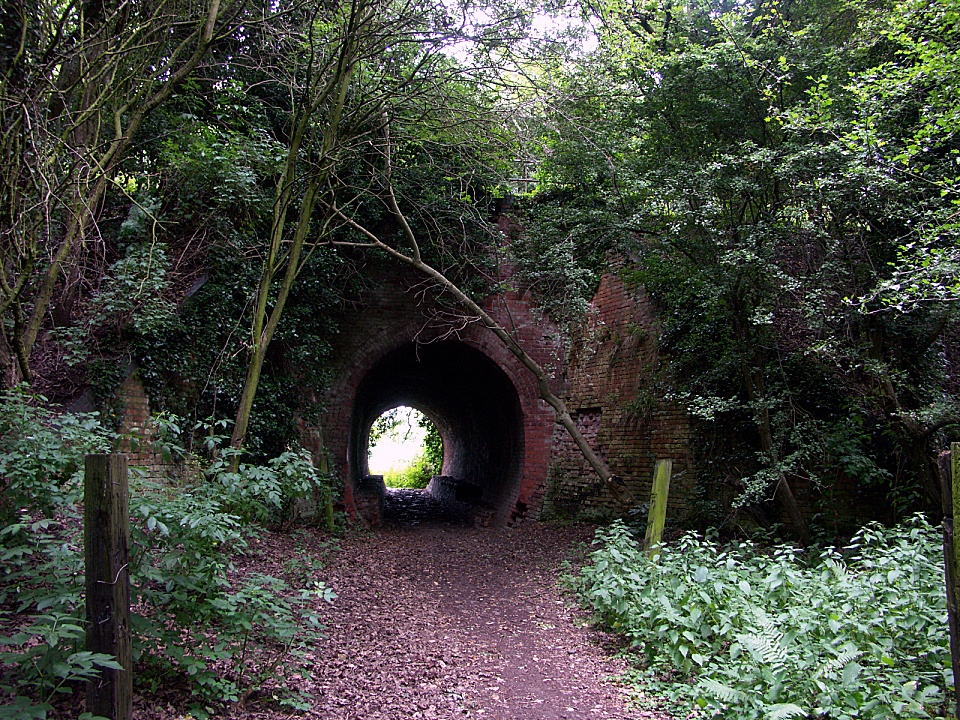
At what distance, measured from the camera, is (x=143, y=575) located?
3.45 m

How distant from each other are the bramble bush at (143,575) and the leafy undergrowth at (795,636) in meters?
2.59

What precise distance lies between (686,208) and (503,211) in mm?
4938

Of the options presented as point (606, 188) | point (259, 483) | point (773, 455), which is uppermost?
point (606, 188)

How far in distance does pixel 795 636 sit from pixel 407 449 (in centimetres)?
2880

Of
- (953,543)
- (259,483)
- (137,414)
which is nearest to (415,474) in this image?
(137,414)

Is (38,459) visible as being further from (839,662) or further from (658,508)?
(658,508)

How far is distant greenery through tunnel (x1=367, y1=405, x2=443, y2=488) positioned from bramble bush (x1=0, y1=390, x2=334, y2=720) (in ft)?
65.3

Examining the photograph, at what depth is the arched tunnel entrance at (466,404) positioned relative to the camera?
42.4 feet

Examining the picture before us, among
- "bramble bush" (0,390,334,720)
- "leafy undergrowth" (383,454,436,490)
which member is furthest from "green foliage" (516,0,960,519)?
"leafy undergrowth" (383,454,436,490)

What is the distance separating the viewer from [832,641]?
398 centimetres

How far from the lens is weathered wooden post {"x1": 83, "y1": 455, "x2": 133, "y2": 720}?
3068 mm

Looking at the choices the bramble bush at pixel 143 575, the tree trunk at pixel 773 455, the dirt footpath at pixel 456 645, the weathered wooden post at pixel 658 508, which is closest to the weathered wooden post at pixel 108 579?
the bramble bush at pixel 143 575

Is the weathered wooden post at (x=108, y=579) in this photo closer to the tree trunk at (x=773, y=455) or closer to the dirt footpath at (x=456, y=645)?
the dirt footpath at (x=456, y=645)

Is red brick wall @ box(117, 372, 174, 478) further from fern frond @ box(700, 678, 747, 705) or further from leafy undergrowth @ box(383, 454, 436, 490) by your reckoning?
leafy undergrowth @ box(383, 454, 436, 490)
